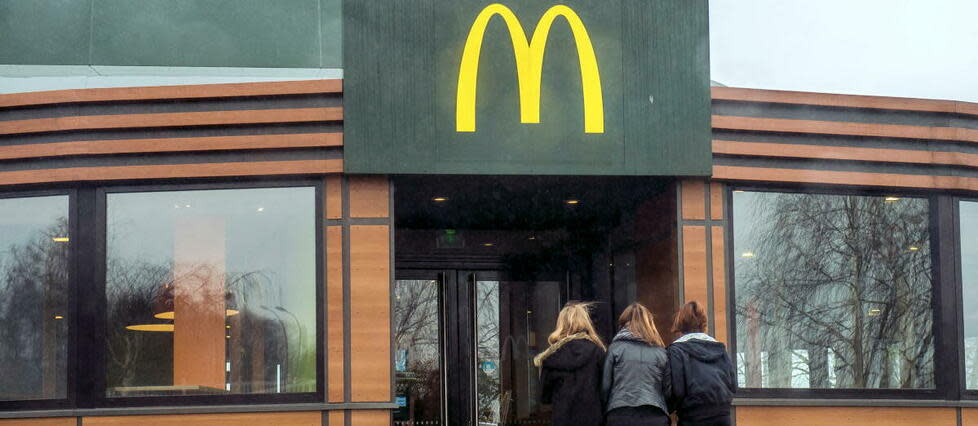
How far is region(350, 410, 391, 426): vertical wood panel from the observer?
31.7ft

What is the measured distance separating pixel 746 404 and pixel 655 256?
1.63 meters

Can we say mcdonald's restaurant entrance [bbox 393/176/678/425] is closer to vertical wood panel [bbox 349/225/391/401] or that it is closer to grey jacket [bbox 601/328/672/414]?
vertical wood panel [bbox 349/225/391/401]

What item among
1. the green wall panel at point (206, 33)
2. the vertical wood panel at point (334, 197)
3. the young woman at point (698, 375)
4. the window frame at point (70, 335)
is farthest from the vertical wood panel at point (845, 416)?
the window frame at point (70, 335)

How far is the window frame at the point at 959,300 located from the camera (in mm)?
10641

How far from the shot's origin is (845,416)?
33.9 feet

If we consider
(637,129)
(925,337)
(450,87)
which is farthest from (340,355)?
(925,337)

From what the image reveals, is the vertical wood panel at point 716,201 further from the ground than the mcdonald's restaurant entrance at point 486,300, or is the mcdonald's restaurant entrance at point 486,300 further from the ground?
the vertical wood panel at point 716,201

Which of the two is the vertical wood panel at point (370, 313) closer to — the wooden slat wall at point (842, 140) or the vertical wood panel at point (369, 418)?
the vertical wood panel at point (369, 418)

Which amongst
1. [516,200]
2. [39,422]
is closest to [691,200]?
[516,200]

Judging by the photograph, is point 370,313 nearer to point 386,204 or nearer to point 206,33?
point 386,204

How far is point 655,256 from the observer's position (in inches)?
434

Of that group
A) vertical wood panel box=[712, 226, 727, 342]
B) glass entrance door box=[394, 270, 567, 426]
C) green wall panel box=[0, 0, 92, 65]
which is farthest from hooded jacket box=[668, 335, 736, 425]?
glass entrance door box=[394, 270, 567, 426]

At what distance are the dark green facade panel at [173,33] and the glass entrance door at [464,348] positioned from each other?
3.97m

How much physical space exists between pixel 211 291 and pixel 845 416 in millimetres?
5528
